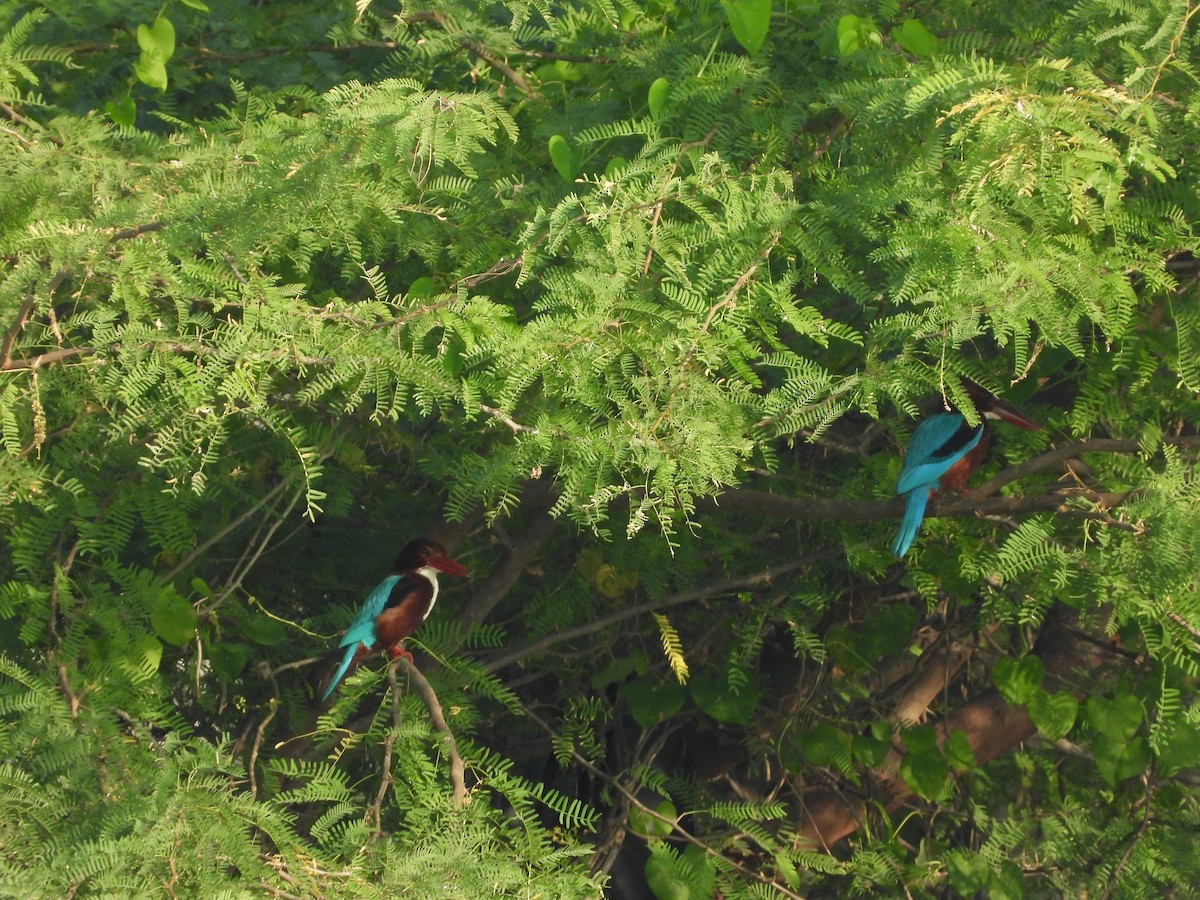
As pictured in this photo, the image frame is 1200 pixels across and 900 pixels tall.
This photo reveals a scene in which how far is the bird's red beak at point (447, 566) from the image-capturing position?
356 centimetres

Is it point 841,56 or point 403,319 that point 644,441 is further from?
point 841,56

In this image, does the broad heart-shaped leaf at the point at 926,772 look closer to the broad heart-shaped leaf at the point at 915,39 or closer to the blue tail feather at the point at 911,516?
the blue tail feather at the point at 911,516

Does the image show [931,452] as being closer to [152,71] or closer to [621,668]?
[621,668]

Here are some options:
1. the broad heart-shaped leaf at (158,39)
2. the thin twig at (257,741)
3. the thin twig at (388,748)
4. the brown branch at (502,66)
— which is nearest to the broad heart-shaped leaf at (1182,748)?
the thin twig at (388,748)

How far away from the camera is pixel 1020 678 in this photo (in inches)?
135

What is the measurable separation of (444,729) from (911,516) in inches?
47.2

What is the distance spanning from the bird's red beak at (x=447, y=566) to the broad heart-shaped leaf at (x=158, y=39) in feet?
4.70

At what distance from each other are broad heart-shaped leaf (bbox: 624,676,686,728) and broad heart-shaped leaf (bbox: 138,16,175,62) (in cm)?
210

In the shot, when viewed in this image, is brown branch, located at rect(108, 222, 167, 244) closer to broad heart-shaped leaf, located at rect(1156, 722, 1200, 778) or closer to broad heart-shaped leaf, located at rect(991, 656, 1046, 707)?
broad heart-shaped leaf, located at rect(991, 656, 1046, 707)

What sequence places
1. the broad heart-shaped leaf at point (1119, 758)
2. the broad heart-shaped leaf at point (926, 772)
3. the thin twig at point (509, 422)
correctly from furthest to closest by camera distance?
the broad heart-shaped leaf at point (926, 772), the broad heart-shaped leaf at point (1119, 758), the thin twig at point (509, 422)

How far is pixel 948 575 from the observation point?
11.1 feet

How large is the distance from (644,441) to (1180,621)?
1170 millimetres

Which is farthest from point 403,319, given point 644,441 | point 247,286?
point 644,441

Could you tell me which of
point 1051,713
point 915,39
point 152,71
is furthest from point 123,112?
point 1051,713
